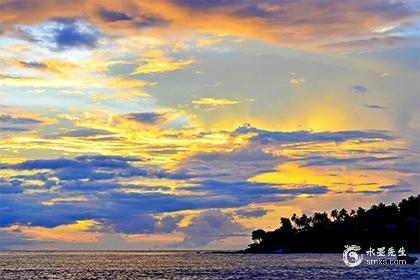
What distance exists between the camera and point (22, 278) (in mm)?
158625

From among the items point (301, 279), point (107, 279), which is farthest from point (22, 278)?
point (301, 279)

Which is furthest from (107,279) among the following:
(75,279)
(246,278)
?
(246,278)

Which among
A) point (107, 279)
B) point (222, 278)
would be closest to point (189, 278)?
point (222, 278)

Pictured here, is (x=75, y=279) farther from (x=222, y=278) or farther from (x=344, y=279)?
(x=344, y=279)

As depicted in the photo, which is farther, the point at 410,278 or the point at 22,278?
the point at 22,278

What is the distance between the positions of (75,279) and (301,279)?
5056cm

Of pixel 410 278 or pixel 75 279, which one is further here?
pixel 75 279

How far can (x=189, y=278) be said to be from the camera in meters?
152

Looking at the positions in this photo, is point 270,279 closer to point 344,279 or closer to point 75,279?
point 344,279

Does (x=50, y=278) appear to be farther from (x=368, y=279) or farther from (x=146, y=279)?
(x=368, y=279)

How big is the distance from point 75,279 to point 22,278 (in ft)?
45.0

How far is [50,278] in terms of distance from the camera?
158m

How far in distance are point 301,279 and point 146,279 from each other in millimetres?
34167

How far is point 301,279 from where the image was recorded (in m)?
145
